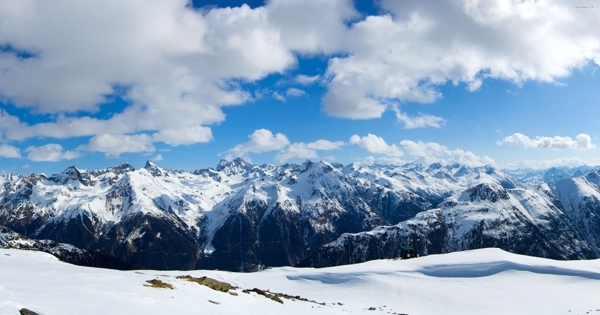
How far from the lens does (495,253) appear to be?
65750 mm

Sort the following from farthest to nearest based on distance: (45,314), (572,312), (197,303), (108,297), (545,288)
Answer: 1. (545,288)
2. (572,312)
3. (197,303)
4. (108,297)
5. (45,314)

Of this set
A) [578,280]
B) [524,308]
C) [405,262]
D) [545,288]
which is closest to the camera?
[524,308]

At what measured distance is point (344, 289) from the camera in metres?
48.5

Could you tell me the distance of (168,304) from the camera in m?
22.9

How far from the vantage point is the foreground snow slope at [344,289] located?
21.2 meters

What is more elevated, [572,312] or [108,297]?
[108,297]

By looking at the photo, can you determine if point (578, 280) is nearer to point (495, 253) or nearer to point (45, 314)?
point (495, 253)

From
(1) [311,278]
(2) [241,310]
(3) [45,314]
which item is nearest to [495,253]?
(1) [311,278]

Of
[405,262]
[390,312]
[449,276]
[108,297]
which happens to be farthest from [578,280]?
[108,297]

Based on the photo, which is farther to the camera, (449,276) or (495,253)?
(495,253)

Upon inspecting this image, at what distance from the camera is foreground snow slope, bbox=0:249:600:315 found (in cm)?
2120

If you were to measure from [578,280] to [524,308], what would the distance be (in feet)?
52.2

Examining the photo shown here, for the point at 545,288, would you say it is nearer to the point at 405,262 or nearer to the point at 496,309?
the point at 496,309

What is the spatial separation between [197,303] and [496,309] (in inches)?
→ 1260
